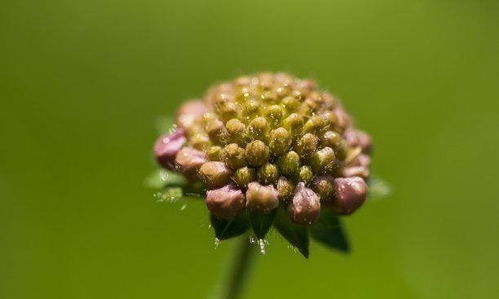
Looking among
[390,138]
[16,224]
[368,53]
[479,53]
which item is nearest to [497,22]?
[479,53]

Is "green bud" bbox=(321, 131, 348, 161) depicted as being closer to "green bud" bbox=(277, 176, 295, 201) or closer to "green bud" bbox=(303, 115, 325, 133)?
"green bud" bbox=(303, 115, 325, 133)

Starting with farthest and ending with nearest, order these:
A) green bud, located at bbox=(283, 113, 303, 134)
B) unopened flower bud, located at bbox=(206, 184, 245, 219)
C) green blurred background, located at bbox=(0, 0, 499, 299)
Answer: green blurred background, located at bbox=(0, 0, 499, 299), green bud, located at bbox=(283, 113, 303, 134), unopened flower bud, located at bbox=(206, 184, 245, 219)

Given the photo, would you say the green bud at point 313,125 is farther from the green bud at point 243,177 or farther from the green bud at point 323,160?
the green bud at point 243,177

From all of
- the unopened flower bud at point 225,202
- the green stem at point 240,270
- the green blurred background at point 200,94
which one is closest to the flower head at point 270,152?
the unopened flower bud at point 225,202

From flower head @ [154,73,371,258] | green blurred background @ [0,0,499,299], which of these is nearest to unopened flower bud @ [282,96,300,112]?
flower head @ [154,73,371,258]

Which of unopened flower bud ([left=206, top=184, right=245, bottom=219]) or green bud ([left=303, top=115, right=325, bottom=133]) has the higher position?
green bud ([left=303, top=115, right=325, bottom=133])

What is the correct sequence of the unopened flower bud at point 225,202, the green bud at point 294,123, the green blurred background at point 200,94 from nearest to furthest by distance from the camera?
the unopened flower bud at point 225,202 < the green bud at point 294,123 < the green blurred background at point 200,94

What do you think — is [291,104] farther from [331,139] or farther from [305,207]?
[305,207]
